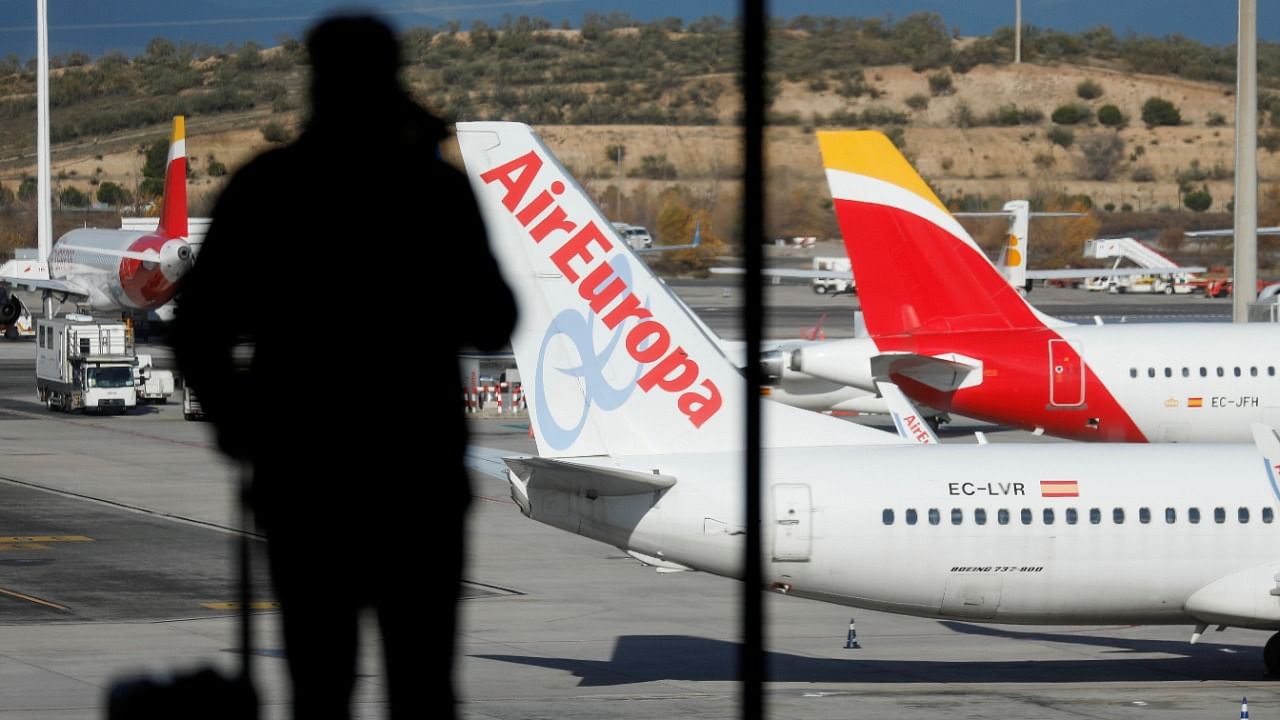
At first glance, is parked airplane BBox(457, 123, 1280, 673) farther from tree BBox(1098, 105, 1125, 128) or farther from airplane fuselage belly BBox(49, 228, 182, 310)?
tree BBox(1098, 105, 1125, 128)

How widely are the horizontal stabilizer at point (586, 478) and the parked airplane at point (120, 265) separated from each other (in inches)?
2200

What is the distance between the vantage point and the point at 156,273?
3189 inches

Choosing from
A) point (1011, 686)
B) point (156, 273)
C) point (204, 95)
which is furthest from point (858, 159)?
point (156, 273)

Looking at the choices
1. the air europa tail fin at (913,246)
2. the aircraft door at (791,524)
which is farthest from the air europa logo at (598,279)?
the air europa tail fin at (913,246)

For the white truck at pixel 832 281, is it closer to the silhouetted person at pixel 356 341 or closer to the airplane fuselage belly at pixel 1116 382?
the airplane fuselage belly at pixel 1116 382

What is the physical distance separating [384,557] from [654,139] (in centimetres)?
7198

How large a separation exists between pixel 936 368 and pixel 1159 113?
5050 inches

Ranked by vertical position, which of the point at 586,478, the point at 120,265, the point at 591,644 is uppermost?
the point at 120,265

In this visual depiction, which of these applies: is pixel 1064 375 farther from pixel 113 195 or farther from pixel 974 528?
pixel 113 195

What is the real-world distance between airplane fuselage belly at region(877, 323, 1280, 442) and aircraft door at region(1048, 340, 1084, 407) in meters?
0.02

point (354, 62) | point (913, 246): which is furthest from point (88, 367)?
point (354, 62)

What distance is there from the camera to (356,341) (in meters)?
6.66

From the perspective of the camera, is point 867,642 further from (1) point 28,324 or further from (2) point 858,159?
(1) point 28,324

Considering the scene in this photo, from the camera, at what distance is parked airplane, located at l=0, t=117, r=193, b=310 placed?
8025cm
